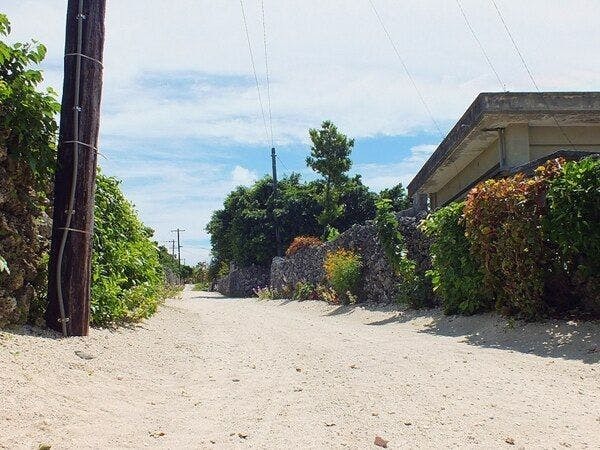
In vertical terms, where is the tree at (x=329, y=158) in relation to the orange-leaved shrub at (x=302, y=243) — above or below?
above

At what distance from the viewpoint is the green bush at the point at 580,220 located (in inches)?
266

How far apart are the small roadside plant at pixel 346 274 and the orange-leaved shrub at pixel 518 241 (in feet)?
25.6

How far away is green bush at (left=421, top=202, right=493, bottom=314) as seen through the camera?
9.24 meters

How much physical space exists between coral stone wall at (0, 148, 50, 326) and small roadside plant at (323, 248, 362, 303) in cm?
1110

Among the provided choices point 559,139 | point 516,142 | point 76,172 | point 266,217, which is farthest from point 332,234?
point 76,172

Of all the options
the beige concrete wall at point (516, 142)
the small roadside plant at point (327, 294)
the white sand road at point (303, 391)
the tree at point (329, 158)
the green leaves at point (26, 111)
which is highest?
the tree at point (329, 158)

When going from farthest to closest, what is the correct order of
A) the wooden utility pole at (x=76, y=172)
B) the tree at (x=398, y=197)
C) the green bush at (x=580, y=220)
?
1. the tree at (x=398, y=197)
2. the green bush at (x=580, y=220)
3. the wooden utility pole at (x=76, y=172)

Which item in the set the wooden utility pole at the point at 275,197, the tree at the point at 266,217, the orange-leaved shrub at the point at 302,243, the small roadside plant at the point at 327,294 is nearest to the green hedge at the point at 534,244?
the small roadside plant at the point at 327,294

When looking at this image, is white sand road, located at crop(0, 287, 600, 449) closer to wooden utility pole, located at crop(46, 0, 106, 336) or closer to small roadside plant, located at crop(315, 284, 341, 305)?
wooden utility pole, located at crop(46, 0, 106, 336)

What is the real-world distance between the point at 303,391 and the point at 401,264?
27.2 ft

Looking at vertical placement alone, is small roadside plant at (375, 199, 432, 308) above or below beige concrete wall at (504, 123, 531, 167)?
below

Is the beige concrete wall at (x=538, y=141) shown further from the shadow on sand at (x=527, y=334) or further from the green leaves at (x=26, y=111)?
the green leaves at (x=26, y=111)

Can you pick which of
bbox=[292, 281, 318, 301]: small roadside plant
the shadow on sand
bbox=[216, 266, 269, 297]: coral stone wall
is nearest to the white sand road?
the shadow on sand

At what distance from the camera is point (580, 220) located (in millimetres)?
6812
